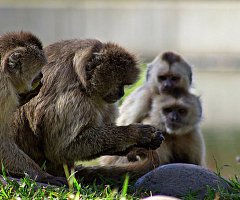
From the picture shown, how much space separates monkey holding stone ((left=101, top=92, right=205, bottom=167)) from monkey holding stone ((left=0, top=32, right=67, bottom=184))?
2659 millimetres

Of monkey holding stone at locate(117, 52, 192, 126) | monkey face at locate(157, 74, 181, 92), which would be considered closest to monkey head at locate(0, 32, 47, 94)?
monkey holding stone at locate(117, 52, 192, 126)

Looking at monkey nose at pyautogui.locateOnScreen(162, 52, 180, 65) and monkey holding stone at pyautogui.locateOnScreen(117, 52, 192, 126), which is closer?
monkey holding stone at pyautogui.locateOnScreen(117, 52, 192, 126)

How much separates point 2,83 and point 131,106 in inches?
120

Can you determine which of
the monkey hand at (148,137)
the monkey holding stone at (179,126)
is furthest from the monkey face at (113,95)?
the monkey holding stone at (179,126)

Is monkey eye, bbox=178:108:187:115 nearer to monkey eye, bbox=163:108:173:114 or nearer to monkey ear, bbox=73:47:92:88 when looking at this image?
monkey eye, bbox=163:108:173:114

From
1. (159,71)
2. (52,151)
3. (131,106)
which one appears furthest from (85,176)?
(159,71)

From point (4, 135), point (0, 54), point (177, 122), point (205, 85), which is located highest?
point (0, 54)

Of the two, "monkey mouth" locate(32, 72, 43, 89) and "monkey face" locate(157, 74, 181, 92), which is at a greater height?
"monkey mouth" locate(32, 72, 43, 89)

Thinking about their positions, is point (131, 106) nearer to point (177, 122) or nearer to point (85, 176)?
point (177, 122)

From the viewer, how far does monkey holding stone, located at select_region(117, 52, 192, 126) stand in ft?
36.1

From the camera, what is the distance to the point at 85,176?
864 centimetres

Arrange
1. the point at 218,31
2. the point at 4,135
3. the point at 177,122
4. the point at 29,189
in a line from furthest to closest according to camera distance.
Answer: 1. the point at 218,31
2. the point at 177,122
3. the point at 4,135
4. the point at 29,189

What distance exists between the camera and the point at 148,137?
27.6 feet

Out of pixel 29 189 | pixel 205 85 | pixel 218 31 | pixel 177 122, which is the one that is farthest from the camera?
pixel 218 31
